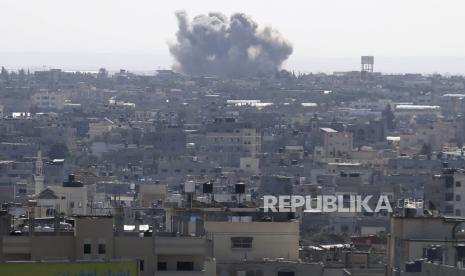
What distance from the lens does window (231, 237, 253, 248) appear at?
33.7 metres

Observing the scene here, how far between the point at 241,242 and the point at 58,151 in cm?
7758

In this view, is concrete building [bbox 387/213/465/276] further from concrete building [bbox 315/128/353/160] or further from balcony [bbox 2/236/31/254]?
concrete building [bbox 315/128/353/160]

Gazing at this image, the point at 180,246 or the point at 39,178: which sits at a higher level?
the point at 180,246

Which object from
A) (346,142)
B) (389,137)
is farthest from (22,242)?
(389,137)

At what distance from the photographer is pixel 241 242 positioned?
3375 cm

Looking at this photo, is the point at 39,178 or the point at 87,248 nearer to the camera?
the point at 87,248

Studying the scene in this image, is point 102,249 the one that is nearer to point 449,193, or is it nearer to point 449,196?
point 449,196

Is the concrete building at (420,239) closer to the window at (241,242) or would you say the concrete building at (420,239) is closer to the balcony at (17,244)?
the window at (241,242)

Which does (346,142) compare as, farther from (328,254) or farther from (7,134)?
(328,254)

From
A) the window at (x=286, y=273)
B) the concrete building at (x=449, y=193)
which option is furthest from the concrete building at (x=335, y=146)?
the window at (x=286, y=273)

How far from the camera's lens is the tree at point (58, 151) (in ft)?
357

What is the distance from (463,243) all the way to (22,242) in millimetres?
6520
